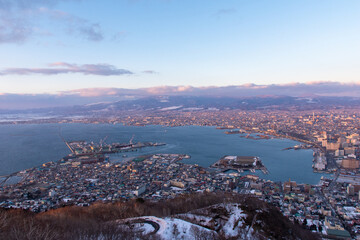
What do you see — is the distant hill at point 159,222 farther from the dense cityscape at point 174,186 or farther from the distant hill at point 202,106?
the distant hill at point 202,106

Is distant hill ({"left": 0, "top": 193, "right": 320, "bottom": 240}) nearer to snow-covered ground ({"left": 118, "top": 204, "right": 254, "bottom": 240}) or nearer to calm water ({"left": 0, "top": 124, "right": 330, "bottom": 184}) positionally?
snow-covered ground ({"left": 118, "top": 204, "right": 254, "bottom": 240})

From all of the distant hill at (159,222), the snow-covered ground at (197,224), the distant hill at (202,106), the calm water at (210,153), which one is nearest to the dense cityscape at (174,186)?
the calm water at (210,153)

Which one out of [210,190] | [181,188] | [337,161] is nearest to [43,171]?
[181,188]

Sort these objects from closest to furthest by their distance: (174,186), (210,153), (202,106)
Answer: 1. (174,186)
2. (210,153)
3. (202,106)

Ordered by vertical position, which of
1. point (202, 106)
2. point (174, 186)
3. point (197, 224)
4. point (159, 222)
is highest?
point (159, 222)

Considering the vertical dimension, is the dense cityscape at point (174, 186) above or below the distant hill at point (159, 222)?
below

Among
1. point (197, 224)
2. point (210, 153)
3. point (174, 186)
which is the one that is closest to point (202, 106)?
point (210, 153)

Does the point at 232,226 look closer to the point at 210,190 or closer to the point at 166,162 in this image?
the point at 210,190

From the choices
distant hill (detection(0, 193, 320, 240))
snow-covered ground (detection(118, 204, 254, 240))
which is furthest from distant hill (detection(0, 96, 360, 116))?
snow-covered ground (detection(118, 204, 254, 240))

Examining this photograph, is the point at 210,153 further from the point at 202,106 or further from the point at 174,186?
the point at 202,106
